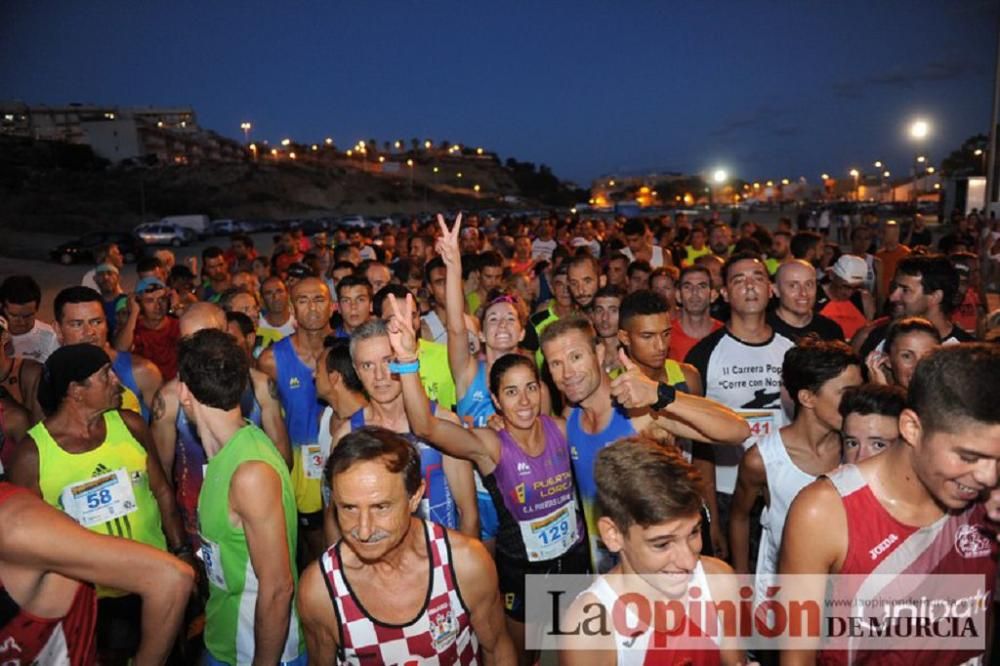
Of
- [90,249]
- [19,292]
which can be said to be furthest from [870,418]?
[90,249]

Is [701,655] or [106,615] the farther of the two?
[106,615]

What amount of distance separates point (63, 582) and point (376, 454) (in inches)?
45.9

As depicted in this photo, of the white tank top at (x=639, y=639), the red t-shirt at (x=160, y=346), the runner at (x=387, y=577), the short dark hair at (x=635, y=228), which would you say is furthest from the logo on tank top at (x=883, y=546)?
the short dark hair at (x=635, y=228)

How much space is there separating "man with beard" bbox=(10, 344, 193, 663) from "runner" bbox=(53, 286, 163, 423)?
1.69m

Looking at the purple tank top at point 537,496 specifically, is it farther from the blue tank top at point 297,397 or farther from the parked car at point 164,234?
the parked car at point 164,234

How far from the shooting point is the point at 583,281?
698cm

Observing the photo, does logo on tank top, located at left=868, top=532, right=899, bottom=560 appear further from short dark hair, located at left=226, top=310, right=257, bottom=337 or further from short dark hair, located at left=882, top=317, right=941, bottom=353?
short dark hair, located at left=226, top=310, right=257, bottom=337

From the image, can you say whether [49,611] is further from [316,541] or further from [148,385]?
[148,385]

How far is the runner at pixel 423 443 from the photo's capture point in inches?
148

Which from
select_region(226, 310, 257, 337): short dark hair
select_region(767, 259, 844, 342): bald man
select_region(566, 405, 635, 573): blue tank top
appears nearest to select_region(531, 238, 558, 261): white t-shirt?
select_region(226, 310, 257, 337): short dark hair

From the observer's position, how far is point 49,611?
90.8 inches

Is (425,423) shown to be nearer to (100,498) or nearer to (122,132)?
(100,498)

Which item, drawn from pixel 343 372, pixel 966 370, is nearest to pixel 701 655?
pixel 966 370

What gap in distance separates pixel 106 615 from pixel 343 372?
5.93 feet
